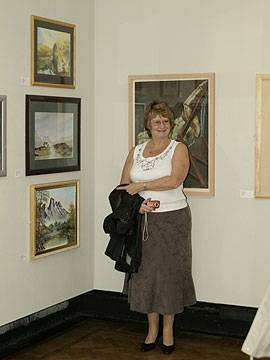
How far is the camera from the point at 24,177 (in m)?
5.75

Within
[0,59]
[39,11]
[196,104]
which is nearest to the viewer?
[0,59]

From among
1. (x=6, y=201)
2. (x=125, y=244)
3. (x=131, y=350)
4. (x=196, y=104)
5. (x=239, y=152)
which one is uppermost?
(x=196, y=104)

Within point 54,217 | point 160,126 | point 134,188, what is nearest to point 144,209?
point 134,188

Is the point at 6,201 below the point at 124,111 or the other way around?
below

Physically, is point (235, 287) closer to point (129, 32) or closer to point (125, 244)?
point (125, 244)

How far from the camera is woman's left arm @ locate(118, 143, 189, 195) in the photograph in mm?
→ 5684

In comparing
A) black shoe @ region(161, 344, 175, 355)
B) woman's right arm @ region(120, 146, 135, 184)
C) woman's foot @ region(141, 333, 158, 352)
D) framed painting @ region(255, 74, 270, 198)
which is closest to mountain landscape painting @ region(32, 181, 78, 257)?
woman's right arm @ region(120, 146, 135, 184)

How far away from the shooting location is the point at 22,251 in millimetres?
5773

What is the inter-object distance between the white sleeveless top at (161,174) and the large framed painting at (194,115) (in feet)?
1.41

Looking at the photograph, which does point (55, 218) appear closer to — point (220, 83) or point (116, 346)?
point (116, 346)

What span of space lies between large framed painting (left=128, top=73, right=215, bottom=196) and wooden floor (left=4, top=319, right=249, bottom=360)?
1.24 metres

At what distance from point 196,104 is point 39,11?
1507 millimetres

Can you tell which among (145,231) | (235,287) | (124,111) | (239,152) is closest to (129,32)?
(124,111)

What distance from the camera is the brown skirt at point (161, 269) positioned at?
570 centimetres
